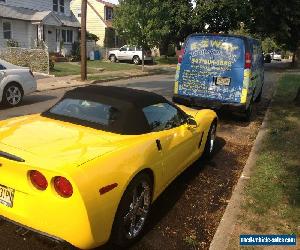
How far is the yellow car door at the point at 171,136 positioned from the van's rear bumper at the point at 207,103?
421cm

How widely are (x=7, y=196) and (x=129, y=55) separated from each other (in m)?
33.8

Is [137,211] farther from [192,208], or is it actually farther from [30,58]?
[30,58]

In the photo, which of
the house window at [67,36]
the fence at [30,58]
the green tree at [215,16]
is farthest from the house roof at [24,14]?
the green tree at [215,16]

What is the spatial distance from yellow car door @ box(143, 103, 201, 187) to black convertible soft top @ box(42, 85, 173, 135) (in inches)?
4.9

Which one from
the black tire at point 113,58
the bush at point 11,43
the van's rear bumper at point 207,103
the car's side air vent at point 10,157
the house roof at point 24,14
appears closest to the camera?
the car's side air vent at point 10,157

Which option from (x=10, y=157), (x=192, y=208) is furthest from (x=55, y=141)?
(x=192, y=208)

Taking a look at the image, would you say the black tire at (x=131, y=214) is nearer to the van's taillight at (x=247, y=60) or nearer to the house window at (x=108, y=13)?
the van's taillight at (x=247, y=60)

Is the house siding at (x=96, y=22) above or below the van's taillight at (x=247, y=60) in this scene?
above

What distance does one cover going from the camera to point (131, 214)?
3936 millimetres

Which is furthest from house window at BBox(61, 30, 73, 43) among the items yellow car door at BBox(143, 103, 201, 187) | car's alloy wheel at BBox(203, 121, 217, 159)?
yellow car door at BBox(143, 103, 201, 187)

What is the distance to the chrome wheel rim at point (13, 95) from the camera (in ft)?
36.2

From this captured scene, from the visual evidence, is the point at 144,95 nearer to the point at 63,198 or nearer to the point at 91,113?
the point at 91,113

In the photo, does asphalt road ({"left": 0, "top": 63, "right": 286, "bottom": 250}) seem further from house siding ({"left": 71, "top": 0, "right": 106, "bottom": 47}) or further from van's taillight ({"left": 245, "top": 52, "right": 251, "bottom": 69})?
house siding ({"left": 71, "top": 0, "right": 106, "bottom": 47})

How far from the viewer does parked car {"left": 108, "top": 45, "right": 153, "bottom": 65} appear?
36031 mm
